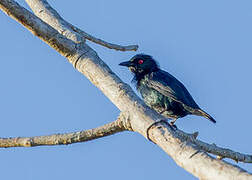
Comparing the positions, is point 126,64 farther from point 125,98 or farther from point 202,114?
point 125,98

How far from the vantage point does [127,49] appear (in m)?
5.15

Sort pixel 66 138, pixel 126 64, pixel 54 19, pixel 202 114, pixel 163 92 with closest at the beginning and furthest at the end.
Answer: pixel 66 138 < pixel 54 19 < pixel 202 114 < pixel 163 92 < pixel 126 64

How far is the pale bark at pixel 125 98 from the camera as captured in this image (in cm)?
189

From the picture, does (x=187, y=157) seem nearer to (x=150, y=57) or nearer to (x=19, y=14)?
(x=19, y=14)

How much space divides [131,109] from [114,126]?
23cm

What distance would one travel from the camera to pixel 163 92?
7.15 meters

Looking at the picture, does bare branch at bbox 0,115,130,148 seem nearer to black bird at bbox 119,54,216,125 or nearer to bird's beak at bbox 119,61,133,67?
black bird at bbox 119,54,216,125

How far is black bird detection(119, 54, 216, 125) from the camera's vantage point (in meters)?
7.02

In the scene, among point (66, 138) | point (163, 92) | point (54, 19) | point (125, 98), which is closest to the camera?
point (125, 98)

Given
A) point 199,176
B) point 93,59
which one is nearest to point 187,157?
point 199,176

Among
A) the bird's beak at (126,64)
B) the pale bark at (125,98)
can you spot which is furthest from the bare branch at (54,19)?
the bird's beak at (126,64)

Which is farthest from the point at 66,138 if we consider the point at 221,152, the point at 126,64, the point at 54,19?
the point at 126,64

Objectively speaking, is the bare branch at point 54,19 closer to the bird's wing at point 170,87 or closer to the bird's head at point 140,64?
the bird's wing at point 170,87

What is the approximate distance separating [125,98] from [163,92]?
4352 mm
